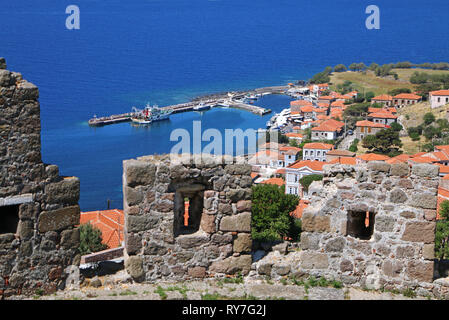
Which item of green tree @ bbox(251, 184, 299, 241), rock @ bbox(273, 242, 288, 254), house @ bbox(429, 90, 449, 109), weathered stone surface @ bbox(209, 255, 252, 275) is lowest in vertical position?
green tree @ bbox(251, 184, 299, 241)

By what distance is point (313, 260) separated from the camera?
9078mm

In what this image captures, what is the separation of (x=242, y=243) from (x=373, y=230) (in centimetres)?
195

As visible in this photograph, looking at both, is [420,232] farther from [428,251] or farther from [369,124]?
[369,124]

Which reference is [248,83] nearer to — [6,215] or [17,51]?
[17,51]

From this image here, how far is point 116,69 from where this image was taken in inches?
7087

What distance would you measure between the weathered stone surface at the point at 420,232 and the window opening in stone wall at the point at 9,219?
17.2 ft

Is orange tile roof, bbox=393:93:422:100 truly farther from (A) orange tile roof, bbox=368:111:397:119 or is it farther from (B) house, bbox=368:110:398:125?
(B) house, bbox=368:110:398:125

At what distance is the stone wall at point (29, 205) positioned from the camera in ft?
24.3

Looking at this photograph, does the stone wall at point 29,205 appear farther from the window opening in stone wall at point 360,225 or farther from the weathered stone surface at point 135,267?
the window opening in stone wall at point 360,225

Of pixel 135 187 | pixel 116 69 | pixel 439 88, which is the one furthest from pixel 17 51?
pixel 135 187

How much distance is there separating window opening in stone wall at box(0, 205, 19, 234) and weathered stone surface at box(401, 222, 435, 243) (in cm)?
524

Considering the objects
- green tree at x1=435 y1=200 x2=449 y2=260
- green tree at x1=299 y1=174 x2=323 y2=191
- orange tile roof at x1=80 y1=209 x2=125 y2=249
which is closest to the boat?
green tree at x1=299 y1=174 x2=323 y2=191

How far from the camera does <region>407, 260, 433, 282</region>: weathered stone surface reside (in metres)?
8.88

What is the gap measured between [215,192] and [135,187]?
112 centimetres
